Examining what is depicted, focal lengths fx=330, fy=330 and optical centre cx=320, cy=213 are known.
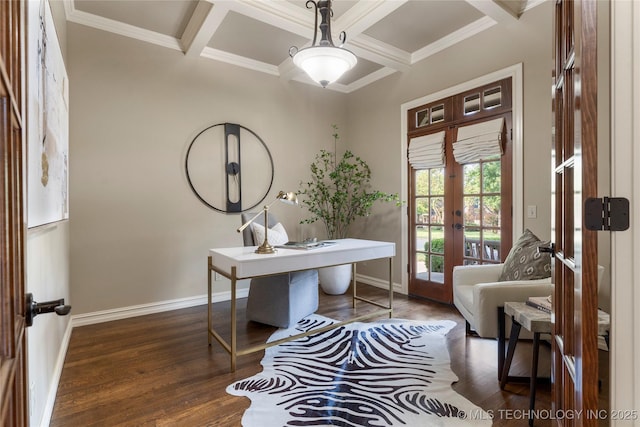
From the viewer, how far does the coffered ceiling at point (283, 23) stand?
2844 mm

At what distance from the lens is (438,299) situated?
146 inches

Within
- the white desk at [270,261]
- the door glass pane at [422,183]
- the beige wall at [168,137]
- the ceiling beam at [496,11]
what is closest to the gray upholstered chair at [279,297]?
the white desk at [270,261]

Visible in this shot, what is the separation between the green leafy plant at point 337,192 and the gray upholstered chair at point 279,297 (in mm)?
1464

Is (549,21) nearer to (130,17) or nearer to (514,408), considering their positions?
(514,408)

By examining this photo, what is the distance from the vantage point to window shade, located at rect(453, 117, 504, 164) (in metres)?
3.15

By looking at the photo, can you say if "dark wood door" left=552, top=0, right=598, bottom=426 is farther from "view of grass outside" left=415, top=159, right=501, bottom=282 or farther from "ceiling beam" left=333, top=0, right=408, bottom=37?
"view of grass outside" left=415, top=159, right=501, bottom=282

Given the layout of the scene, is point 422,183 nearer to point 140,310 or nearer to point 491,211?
point 491,211

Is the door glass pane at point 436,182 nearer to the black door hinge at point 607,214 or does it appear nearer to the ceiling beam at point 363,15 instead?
the ceiling beam at point 363,15

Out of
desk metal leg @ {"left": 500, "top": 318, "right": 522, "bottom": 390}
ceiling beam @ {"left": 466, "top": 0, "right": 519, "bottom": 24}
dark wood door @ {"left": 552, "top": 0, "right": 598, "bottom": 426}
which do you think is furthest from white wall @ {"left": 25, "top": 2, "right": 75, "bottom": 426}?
→ ceiling beam @ {"left": 466, "top": 0, "right": 519, "bottom": 24}

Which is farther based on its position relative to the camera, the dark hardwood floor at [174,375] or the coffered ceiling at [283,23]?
the coffered ceiling at [283,23]

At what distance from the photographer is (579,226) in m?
0.95

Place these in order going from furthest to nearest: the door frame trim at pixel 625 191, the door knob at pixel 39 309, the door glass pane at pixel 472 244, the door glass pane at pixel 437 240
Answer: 1. the door glass pane at pixel 437 240
2. the door glass pane at pixel 472 244
3. the door frame trim at pixel 625 191
4. the door knob at pixel 39 309

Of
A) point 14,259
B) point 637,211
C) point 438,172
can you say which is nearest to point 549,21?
point 438,172

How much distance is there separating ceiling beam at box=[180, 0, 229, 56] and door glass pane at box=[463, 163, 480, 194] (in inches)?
108
